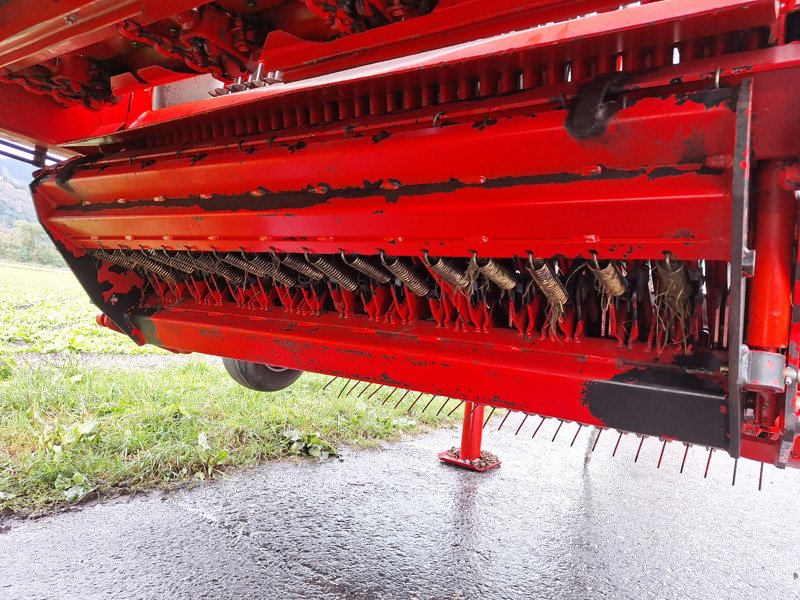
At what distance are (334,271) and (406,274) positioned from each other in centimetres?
30

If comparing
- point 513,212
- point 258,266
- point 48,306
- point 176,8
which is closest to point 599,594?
point 513,212

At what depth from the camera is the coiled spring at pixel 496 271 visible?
1530 millimetres

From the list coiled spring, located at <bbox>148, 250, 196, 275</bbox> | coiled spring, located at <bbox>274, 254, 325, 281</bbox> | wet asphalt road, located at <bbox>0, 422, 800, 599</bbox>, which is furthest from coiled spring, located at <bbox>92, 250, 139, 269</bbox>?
wet asphalt road, located at <bbox>0, 422, 800, 599</bbox>

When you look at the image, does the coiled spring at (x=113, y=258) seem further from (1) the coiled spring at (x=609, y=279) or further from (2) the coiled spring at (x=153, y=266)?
(1) the coiled spring at (x=609, y=279)

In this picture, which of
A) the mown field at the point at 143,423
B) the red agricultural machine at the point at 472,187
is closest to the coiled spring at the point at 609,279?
the red agricultural machine at the point at 472,187

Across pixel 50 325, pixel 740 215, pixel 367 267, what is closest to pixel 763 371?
pixel 740 215

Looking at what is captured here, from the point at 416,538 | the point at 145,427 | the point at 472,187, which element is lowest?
the point at 416,538

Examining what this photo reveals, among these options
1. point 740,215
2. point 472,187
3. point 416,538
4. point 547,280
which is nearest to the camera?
point 740,215

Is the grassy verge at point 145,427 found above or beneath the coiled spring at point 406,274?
beneath

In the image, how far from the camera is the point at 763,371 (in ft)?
3.59

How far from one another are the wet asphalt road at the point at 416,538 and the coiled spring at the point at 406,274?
131 centimetres

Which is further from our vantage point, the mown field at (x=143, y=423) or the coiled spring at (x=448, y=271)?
the mown field at (x=143, y=423)

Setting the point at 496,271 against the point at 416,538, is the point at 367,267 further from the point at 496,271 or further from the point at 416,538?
the point at 416,538

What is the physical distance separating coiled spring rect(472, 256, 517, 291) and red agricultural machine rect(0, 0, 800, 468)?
0.06 ft
